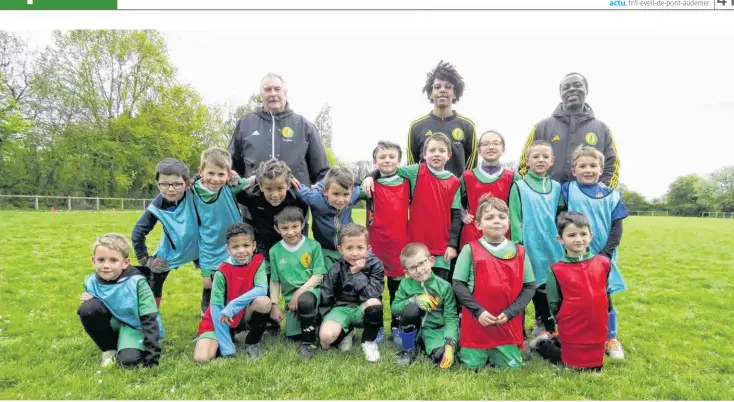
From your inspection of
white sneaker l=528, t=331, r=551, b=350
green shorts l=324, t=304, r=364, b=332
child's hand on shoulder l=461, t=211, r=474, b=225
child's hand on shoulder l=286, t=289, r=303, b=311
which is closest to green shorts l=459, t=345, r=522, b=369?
white sneaker l=528, t=331, r=551, b=350

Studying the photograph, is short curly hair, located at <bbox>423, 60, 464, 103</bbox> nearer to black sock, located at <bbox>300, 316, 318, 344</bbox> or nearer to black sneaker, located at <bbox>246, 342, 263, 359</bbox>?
black sock, located at <bbox>300, 316, 318, 344</bbox>

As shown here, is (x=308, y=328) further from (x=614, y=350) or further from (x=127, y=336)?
(x=614, y=350)

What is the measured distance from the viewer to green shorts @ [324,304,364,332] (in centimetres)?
459

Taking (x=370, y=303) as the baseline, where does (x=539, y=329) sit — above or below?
below

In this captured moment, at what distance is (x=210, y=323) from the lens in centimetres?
468

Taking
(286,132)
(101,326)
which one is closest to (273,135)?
(286,132)

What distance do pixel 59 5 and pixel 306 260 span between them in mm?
4306

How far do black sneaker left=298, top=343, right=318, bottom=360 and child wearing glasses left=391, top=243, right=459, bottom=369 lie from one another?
2.89ft

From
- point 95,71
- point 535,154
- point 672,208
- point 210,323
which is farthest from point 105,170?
point 672,208

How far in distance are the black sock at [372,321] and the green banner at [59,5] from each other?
4.81 metres

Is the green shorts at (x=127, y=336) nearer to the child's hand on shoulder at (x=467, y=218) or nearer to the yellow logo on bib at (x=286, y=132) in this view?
the yellow logo on bib at (x=286, y=132)

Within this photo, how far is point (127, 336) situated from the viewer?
4.38 meters

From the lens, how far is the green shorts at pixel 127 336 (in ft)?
14.2

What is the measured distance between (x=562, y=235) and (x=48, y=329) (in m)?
6.07
